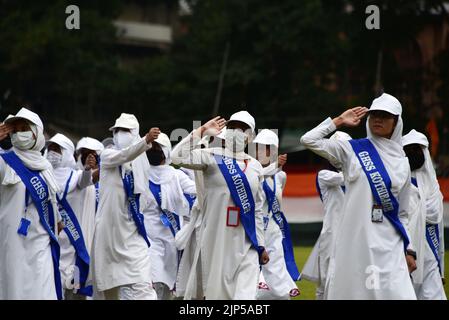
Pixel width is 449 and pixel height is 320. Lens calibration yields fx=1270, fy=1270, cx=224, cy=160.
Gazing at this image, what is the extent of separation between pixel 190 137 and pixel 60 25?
3333 cm

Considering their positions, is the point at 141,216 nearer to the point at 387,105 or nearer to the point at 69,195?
the point at 69,195

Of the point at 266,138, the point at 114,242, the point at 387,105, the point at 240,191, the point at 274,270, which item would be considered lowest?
the point at 274,270

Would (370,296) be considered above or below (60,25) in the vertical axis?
below

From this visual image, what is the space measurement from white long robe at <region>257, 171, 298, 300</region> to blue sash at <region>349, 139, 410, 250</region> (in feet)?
12.6

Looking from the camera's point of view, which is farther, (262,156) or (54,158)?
(262,156)

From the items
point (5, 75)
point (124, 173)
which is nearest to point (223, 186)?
point (124, 173)

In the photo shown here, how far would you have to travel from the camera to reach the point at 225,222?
39.6 ft

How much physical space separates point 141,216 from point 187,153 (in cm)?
173

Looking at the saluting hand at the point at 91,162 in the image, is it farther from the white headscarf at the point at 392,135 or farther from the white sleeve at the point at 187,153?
the white headscarf at the point at 392,135

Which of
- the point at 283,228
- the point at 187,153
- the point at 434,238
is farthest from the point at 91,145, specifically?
the point at 434,238

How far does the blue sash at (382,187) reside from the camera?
11.0 metres

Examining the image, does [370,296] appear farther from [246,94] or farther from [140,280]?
[246,94]

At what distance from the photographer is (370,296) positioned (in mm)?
10875

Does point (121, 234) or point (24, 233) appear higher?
point (24, 233)
